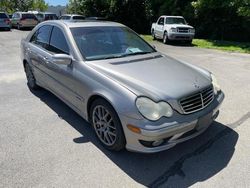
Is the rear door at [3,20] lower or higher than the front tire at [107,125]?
higher

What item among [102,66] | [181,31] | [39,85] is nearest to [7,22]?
[181,31]

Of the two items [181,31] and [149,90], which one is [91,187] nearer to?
[149,90]

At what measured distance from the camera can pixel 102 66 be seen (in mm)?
3926

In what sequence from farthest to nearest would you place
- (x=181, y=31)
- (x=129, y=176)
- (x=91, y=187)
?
1. (x=181, y=31)
2. (x=129, y=176)
3. (x=91, y=187)

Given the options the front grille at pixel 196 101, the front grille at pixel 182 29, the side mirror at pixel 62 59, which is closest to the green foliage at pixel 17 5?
the front grille at pixel 182 29

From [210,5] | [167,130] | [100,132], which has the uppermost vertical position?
[210,5]

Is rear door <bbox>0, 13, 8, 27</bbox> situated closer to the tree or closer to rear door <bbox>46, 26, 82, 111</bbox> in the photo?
rear door <bbox>46, 26, 82, 111</bbox>

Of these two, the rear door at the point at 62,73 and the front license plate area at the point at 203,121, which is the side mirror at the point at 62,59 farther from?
the front license plate area at the point at 203,121

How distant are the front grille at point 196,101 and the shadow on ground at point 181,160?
622mm

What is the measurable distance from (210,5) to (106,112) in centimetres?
1682

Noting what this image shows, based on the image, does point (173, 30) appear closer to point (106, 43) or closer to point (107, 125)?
point (106, 43)

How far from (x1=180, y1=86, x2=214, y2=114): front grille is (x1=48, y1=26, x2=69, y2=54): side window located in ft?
6.71

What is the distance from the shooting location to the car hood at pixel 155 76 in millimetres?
3398

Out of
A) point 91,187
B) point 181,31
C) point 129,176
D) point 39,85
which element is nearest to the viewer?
point 91,187
